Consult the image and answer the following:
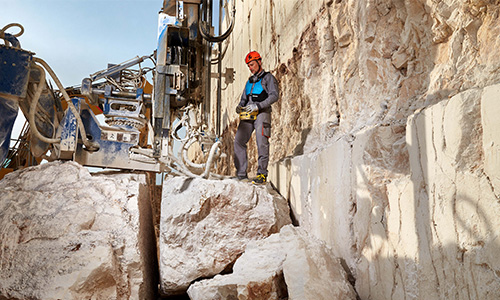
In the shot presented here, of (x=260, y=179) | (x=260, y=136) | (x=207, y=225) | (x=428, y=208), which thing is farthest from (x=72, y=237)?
(x=428, y=208)

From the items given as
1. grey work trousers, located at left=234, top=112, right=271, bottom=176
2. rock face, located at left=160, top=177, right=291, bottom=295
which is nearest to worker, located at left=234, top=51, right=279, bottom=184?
grey work trousers, located at left=234, top=112, right=271, bottom=176

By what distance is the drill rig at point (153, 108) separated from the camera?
10.8ft

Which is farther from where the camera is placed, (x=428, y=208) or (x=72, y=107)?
(x=72, y=107)

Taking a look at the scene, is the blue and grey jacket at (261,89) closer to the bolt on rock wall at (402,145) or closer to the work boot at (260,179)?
the bolt on rock wall at (402,145)

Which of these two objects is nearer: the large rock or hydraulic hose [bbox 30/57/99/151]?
the large rock

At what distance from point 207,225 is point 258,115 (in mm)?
1222

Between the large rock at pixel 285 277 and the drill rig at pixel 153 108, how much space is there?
4.01 feet

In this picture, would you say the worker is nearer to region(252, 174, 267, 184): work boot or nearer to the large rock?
region(252, 174, 267, 184): work boot

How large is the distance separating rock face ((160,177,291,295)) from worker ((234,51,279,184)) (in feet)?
1.58

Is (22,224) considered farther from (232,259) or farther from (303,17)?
(303,17)

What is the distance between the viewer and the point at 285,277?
86.0 inches

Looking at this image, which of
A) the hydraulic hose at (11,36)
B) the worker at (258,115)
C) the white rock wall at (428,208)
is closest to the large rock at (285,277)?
the white rock wall at (428,208)

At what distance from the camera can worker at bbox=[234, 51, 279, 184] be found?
370cm

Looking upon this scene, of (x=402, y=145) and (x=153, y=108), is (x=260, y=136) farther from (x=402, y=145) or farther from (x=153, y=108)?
(x=402, y=145)
